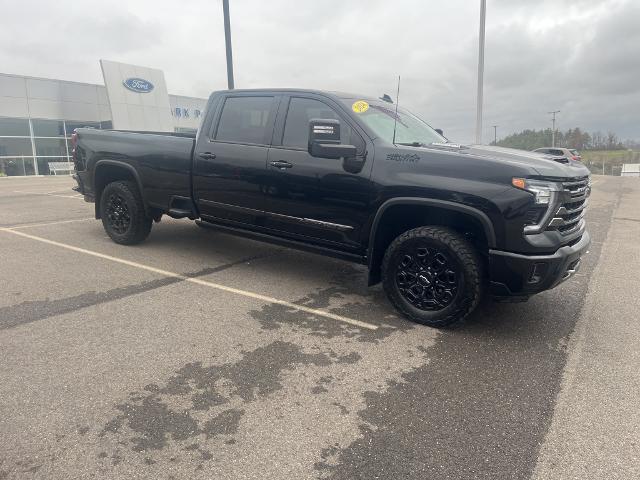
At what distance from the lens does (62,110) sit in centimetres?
2648

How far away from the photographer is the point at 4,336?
3635mm

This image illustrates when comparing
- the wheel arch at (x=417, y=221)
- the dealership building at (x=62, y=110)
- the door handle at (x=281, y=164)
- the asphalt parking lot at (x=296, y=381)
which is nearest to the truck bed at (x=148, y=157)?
the asphalt parking lot at (x=296, y=381)

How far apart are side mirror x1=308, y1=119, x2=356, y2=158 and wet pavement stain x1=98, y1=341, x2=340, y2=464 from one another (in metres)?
1.71

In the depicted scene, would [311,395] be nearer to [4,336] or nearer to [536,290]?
[536,290]

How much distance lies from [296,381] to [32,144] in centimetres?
2799

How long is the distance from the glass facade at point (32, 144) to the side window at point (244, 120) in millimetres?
23339

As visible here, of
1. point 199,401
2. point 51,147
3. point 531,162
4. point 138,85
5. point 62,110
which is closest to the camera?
point 199,401

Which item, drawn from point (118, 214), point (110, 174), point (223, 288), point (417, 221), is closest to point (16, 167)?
point (110, 174)

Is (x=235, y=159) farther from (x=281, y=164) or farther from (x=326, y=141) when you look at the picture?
(x=326, y=141)

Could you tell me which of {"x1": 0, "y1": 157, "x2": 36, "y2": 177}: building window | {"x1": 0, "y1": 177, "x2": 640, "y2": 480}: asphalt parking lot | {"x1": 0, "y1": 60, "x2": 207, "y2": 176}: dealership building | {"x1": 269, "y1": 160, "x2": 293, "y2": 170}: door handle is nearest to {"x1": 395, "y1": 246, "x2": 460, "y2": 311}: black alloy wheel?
{"x1": 0, "y1": 177, "x2": 640, "y2": 480}: asphalt parking lot

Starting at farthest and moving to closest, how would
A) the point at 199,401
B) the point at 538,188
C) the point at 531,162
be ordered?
the point at 531,162 → the point at 538,188 → the point at 199,401

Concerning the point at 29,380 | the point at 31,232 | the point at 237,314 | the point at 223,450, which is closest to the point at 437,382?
the point at 223,450

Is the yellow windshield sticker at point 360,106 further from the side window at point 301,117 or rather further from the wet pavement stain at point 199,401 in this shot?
the wet pavement stain at point 199,401

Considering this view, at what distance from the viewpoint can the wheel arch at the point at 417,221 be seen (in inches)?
146
